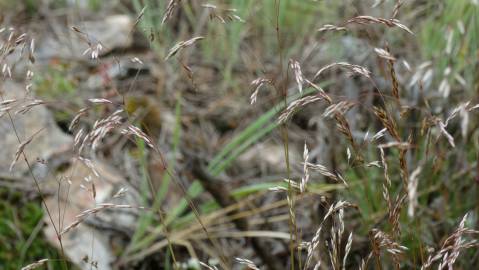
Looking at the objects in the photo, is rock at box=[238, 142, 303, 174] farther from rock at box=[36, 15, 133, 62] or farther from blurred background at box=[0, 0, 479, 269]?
rock at box=[36, 15, 133, 62]

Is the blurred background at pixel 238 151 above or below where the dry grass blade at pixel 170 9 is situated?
below

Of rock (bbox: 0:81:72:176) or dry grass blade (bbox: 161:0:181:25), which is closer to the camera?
dry grass blade (bbox: 161:0:181:25)

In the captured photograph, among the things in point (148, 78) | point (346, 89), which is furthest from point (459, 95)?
point (148, 78)

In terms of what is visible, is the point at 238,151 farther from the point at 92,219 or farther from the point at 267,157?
the point at 267,157

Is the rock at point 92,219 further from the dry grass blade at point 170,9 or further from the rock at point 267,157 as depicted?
the dry grass blade at point 170,9

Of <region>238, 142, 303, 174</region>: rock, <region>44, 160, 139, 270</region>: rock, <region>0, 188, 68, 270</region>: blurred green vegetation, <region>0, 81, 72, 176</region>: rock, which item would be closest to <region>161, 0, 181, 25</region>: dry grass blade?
<region>44, 160, 139, 270</region>: rock

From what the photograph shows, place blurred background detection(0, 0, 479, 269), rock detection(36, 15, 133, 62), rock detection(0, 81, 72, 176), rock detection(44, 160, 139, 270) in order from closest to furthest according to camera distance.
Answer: blurred background detection(0, 0, 479, 269)
rock detection(44, 160, 139, 270)
rock detection(0, 81, 72, 176)
rock detection(36, 15, 133, 62)

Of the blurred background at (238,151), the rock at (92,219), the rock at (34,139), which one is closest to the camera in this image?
the blurred background at (238,151)

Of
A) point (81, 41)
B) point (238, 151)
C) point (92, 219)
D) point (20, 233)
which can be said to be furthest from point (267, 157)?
point (81, 41)

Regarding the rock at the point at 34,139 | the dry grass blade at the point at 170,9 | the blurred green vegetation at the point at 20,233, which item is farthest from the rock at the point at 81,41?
the dry grass blade at the point at 170,9
